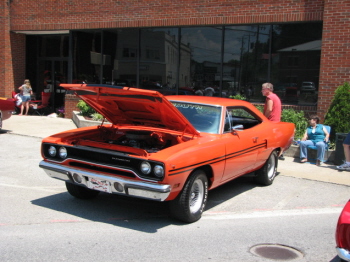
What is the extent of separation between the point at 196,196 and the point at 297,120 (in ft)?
21.4

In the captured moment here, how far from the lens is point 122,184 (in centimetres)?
477

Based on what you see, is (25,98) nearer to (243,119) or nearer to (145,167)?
(243,119)

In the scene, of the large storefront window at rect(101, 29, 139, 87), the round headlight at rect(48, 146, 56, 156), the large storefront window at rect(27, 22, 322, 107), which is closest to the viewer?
the round headlight at rect(48, 146, 56, 156)

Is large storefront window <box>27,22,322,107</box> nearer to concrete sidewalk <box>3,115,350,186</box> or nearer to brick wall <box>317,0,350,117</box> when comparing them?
brick wall <box>317,0,350,117</box>

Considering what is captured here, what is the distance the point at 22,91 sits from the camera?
52.9 feet

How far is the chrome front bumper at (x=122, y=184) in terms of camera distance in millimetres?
4605

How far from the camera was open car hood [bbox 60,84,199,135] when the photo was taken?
5.13 meters

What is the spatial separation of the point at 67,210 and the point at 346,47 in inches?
343

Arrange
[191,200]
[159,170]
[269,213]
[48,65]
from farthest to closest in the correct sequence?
[48,65] → [269,213] → [191,200] → [159,170]

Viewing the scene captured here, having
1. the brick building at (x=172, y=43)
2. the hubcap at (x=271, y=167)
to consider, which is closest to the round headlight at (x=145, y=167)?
the hubcap at (x=271, y=167)

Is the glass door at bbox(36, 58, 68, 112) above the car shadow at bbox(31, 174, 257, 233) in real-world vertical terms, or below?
above

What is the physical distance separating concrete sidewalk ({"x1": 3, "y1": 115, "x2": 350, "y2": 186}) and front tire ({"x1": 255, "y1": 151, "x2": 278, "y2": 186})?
0.94m

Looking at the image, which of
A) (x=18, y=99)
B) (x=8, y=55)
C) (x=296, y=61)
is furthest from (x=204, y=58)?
(x=8, y=55)

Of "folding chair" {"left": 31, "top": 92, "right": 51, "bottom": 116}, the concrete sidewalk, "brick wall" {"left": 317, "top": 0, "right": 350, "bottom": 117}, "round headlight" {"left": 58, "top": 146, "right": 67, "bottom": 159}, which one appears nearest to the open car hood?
"round headlight" {"left": 58, "top": 146, "right": 67, "bottom": 159}
